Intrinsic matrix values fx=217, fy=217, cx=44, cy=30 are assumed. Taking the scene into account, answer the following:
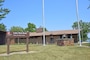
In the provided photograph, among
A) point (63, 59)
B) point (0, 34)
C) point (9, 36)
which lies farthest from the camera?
point (0, 34)

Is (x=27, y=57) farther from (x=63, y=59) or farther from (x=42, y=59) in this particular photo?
(x=63, y=59)

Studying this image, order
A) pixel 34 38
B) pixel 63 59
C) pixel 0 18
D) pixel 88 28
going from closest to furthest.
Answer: pixel 63 59
pixel 0 18
pixel 34 38
pixel 88 28

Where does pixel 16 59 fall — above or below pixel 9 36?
below

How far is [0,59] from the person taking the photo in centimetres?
1691

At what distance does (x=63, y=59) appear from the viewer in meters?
16.7

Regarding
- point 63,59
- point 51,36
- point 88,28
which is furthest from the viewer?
point 88,28

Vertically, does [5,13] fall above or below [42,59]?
above

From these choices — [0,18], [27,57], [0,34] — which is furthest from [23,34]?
[0,34]

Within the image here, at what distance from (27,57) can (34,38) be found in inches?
1740

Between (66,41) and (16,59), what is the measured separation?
18.2m

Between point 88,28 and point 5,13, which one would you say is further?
point 88,28

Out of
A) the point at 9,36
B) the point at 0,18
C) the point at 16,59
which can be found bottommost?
the point at 16,59

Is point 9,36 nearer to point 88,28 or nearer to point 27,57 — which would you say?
point 27,57

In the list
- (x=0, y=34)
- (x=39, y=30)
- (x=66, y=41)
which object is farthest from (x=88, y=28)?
(x=66, y=41)
